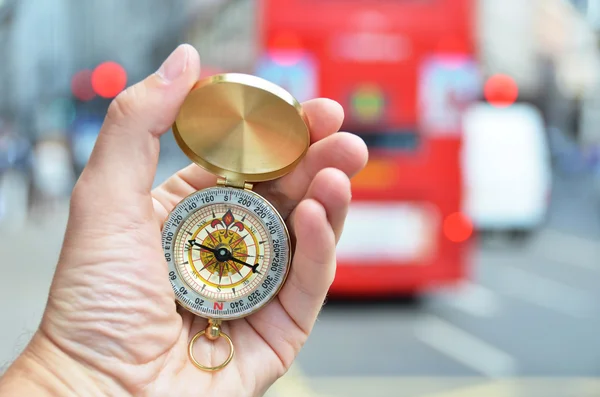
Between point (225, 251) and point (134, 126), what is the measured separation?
0.33 meters

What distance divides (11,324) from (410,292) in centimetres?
368

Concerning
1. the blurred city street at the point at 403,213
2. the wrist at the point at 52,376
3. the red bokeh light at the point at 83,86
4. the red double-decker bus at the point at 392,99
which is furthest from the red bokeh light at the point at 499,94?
the wrist at the point at 52,376

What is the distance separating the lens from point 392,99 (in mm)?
7145

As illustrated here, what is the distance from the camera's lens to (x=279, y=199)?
1.80 m

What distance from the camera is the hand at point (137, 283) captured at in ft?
5.19

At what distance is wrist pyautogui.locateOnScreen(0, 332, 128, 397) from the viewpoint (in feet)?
5.16

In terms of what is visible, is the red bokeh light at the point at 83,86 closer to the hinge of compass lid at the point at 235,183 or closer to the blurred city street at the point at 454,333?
the blurred city street at the point at 454,333

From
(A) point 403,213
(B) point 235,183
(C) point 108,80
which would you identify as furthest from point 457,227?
(C) point 108,80

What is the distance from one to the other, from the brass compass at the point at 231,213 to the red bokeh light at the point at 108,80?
15.6 m

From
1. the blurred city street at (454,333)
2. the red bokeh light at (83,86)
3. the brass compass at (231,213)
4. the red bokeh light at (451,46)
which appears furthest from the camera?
the red bokeh light at (83,86)

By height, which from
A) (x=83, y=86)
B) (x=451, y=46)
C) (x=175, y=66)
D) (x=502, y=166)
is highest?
(x=175, y=66)

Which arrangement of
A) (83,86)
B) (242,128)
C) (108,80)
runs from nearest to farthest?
1. (242,128)
2. (108,80)
3. (83,86)

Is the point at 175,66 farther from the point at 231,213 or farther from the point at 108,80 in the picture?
the point at 108,80

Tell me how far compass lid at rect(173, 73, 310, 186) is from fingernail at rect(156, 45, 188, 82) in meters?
0.05
